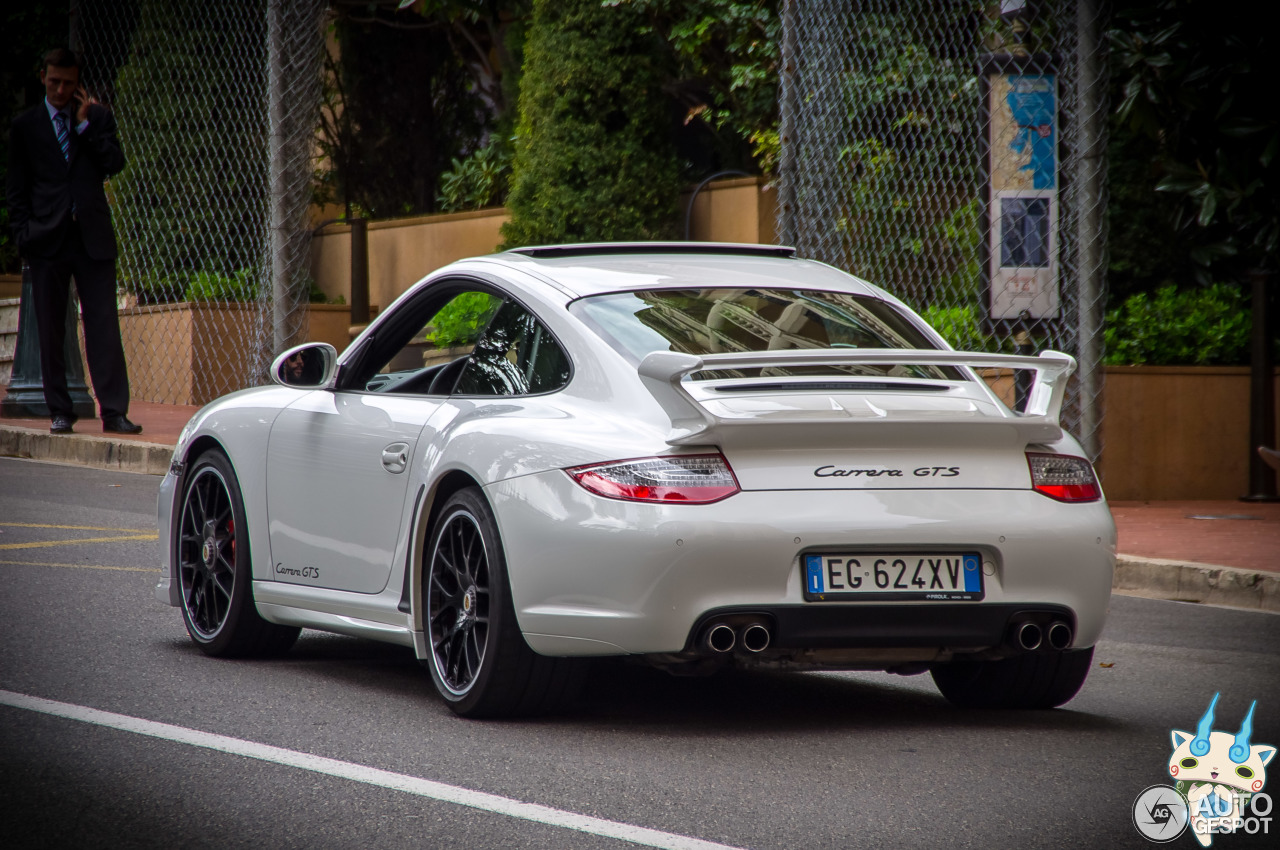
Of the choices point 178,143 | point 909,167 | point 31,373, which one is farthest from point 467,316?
point 178,143

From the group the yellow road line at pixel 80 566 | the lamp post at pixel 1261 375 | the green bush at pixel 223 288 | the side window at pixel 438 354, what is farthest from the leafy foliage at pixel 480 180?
the side window at pixel 438 354

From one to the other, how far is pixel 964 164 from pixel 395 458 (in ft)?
27.1

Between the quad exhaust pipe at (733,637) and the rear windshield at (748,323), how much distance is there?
73 cm

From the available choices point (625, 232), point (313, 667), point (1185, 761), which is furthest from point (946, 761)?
point (625, 232)

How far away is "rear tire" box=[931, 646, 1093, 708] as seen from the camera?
556 cm

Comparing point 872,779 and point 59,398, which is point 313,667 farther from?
point 59,398

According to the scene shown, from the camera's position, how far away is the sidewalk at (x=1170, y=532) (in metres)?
8.65

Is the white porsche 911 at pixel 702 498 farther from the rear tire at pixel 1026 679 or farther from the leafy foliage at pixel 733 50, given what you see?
the leafy foliage at pixel 733 50

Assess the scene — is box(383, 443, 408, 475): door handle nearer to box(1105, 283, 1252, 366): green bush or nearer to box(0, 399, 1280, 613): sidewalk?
box(0, 399, 1280, 613): sidewalk

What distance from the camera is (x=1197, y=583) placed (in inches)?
344

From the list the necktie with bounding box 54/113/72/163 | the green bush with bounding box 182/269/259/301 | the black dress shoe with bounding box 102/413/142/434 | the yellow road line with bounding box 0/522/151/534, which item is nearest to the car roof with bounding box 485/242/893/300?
the yellow road line with bounding box 0/522/151/534

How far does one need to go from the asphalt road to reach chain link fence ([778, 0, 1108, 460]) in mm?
3976

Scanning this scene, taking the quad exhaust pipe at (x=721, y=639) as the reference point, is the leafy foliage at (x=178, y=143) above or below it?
above

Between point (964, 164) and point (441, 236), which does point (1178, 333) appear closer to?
point (964, 164)
